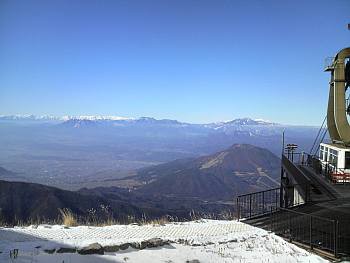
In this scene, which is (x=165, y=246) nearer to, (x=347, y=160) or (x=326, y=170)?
(x=347, y=160)

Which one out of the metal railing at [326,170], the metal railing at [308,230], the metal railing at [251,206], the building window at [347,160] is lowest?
the metal railing at [251,206]

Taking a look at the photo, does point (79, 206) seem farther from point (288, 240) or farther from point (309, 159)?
point (288, 240)

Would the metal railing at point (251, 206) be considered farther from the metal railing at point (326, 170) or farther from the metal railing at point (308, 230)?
the metal railing at point (326, 170)

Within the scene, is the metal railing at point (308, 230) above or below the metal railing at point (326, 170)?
below

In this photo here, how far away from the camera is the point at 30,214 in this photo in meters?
77.0

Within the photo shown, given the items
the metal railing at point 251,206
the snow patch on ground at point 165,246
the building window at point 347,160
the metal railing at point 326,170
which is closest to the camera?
the snow patch on ground at point 165,246

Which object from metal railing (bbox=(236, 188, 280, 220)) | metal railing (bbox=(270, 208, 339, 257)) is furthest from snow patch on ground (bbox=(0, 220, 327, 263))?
metal railing (bbox=(236, 188, 280, 220))

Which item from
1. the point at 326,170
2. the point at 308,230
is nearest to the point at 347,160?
the point at 326,170

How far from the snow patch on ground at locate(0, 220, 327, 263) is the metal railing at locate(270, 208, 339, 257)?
488mm

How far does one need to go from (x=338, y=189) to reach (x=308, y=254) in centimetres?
1147

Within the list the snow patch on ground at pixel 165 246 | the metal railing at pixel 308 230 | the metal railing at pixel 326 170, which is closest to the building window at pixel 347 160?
the metal railing at pixel 326 170

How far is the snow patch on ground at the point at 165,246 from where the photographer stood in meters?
10.3

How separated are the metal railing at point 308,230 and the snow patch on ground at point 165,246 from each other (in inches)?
19.2

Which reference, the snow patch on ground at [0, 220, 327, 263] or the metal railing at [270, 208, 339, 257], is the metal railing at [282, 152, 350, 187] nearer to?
the metal railing at [270, 208, 339, 257]
